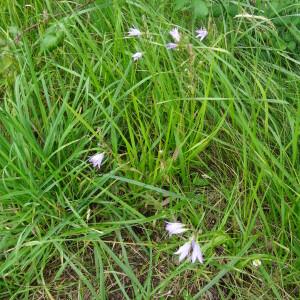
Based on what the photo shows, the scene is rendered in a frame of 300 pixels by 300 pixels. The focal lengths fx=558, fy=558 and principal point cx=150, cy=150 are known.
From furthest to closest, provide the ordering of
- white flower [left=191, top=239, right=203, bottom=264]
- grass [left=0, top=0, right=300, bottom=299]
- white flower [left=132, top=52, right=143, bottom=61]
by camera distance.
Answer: white flower [left=132, top=52, right=143, bottom=61]
grass [left=0, top=0, right=300, bottom=299]
white flower [left=191, top=239, right=203, bottom=264]

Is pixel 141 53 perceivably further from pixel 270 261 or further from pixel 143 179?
pixel 270 261

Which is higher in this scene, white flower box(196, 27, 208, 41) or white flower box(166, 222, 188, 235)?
white flower box(196, 27, 208, 41)

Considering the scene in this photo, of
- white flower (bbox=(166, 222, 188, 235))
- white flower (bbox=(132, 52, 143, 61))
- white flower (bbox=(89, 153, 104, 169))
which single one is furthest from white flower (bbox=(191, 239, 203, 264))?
white flower (bbox=(132, 52, 143, 61))

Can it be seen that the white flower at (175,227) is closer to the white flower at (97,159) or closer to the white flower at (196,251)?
the white flower at (196,251)

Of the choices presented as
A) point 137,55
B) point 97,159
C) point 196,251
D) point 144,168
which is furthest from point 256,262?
point 137,55

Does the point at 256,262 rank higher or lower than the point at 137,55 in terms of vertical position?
lower

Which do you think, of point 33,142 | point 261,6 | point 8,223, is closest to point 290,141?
point 261,6

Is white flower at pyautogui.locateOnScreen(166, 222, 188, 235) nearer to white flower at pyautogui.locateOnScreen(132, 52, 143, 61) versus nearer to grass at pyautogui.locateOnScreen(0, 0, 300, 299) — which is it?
grass at pyautogui.locateOnScreen(0, 0, 300, 299)

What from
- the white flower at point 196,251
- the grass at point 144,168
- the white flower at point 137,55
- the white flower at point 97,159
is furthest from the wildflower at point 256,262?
the white flower at point 137,55

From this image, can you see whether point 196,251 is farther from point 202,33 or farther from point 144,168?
point 202,33
